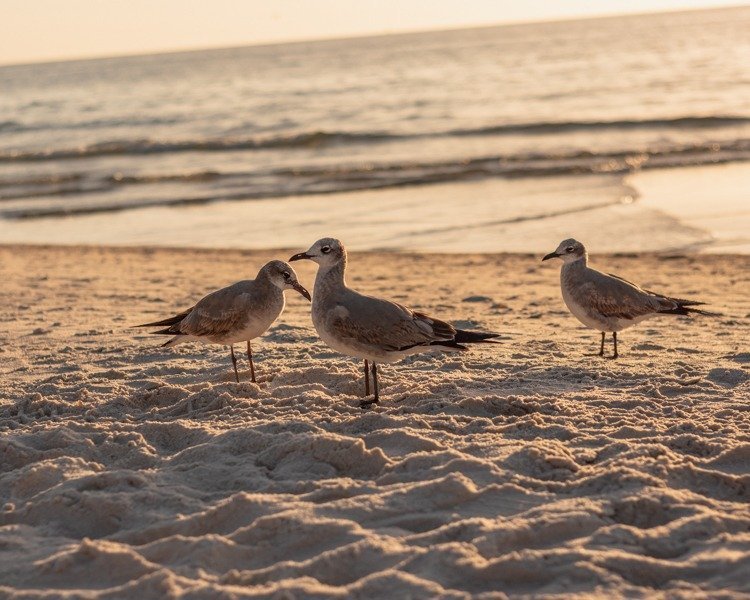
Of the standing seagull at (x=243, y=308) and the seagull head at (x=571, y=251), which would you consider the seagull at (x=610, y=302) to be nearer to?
the seagull head at (x=571, y=251)

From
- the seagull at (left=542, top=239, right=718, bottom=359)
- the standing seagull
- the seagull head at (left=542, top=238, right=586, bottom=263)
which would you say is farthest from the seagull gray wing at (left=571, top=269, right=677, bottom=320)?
the standing seagull

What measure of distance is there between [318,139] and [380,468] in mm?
23966

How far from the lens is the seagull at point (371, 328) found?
595 centimetres

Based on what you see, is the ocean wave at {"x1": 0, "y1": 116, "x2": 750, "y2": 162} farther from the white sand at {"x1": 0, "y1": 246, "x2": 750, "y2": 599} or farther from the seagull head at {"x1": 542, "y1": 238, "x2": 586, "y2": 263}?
the seagull head at {"x1": 542, "y1": 238, "x2": 586, "y2": 263}

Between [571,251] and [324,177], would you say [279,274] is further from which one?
[324,177]

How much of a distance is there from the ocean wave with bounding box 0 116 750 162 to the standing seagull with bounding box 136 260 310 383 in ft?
67.8

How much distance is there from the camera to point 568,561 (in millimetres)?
3809

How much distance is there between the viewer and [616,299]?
23.9ft

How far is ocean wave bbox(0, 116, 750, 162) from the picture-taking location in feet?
85.8

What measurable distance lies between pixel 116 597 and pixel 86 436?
1977 mm

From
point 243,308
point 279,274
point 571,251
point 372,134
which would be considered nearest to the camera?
point 243,308

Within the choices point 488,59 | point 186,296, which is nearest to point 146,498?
point 186,296

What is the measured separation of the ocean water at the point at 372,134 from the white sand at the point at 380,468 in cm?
852

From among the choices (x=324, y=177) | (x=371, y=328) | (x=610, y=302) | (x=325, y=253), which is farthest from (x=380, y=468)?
(x=324, y=177)
